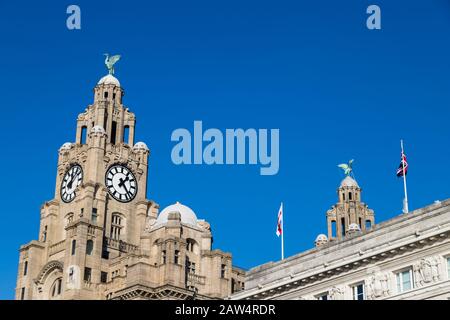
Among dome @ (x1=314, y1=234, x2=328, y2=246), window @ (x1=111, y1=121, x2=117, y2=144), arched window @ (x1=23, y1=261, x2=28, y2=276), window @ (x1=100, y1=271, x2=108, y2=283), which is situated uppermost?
window @ (x1=111, y1=121, x2=117, y2=144)

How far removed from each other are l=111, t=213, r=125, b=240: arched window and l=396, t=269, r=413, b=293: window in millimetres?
61728

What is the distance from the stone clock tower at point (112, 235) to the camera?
98250mm

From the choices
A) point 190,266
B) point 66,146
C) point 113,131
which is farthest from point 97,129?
point 190,266

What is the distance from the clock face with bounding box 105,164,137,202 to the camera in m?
115

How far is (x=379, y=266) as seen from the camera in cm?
5894

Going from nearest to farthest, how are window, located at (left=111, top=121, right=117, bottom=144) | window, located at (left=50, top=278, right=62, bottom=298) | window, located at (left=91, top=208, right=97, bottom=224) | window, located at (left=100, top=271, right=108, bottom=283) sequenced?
window, located at (left=100, top=271, right=108, bottom=283)
window, located at (left=50, top=278, right=62, bottom=298)
window, located at (left=91, top=208, right=97, bottom=224)
window, located at (left=111, top=121, right=117, bottom=144)

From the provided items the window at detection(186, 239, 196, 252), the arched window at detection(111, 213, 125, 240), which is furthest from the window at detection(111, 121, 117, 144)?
the window at detection(186, 239, 196, 252)

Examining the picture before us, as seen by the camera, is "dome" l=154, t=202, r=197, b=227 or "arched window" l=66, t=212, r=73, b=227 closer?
"dome" l=154, t=202, r=197, b=227

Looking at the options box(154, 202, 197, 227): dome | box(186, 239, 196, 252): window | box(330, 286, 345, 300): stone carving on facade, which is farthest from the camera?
box(154, 202, 197, 227): dome

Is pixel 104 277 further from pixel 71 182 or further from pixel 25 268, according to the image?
pixel 71 182

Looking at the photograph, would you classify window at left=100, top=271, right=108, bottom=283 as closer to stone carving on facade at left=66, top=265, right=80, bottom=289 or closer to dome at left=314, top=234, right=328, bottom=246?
stone carving on facade at left=66, top=265, right=80, bottom=289
